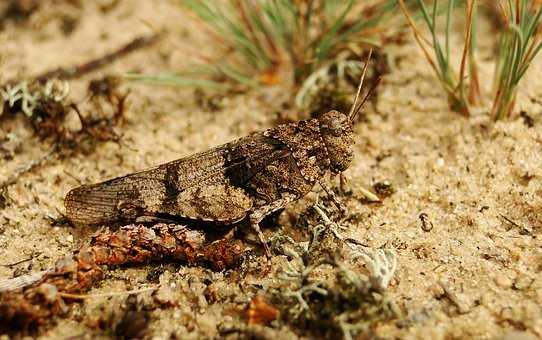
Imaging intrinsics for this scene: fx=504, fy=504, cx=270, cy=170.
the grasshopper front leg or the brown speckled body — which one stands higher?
the brown speckled body

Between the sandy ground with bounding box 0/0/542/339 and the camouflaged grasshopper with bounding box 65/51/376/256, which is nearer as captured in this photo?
the sandy ground with bounding box 0/0/542/339

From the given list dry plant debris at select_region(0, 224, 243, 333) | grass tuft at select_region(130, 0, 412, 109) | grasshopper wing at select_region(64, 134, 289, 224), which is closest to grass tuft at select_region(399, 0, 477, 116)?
grass tuft at select_region(130, 0, 412, 109)

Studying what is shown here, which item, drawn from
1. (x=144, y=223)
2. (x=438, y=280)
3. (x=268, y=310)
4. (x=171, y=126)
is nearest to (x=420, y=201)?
(x=438, y=280)

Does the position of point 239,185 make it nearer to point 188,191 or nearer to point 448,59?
point 188,191

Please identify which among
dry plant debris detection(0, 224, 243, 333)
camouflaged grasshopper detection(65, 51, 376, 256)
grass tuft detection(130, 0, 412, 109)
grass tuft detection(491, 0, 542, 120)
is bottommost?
dry plant debris detection(0, 224, 243, 333)

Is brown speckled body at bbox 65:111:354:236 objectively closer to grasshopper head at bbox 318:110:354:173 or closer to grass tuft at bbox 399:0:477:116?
grasshopper head at bbox 318:110:354:173

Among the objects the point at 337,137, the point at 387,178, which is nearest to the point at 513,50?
the point at 387,178
